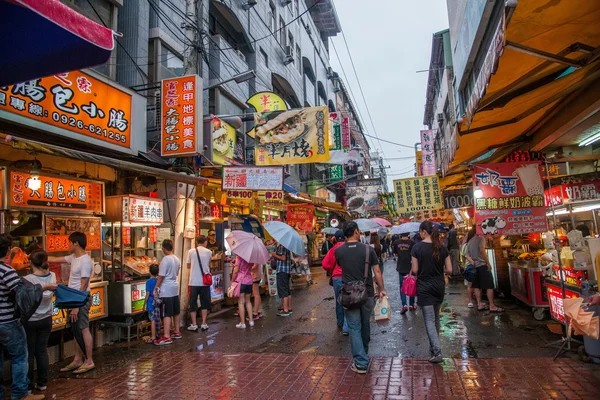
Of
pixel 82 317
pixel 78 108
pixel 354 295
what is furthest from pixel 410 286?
pixel 78 108

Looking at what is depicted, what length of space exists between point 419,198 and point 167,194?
10.4 metres

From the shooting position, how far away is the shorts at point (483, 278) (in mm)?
8781

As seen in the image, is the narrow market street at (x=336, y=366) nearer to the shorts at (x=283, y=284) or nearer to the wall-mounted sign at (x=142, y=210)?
the shorts at (x=283, y=284)

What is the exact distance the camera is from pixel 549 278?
7340mm

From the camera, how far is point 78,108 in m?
7.16

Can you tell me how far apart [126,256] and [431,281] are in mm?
6721

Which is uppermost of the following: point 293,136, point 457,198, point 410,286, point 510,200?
point 293,136

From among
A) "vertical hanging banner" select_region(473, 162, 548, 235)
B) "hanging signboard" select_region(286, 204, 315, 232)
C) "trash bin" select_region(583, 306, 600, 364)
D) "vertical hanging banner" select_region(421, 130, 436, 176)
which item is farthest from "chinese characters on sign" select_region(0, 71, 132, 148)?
"vertical hanging banner" select_region(421, 130, 436, 176)

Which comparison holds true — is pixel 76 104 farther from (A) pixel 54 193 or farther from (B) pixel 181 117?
(B) pixel 181 117

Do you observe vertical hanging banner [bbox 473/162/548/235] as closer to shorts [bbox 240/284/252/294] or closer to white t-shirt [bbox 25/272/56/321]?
shorts [bbox 240/284/252/294]

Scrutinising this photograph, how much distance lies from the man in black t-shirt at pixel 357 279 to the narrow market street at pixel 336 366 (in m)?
0.26

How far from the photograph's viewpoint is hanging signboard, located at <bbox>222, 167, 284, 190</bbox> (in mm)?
10062

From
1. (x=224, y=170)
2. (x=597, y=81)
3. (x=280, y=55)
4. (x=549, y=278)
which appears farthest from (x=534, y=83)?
(x=280, y=55)

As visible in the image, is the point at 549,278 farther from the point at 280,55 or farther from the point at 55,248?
the point at 280,55
